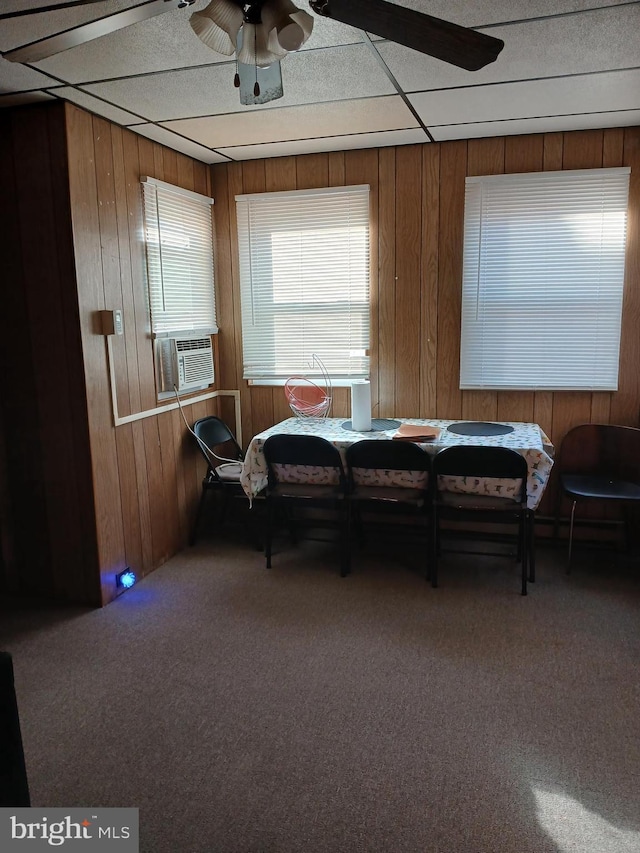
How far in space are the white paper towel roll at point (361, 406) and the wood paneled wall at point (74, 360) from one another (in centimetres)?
121

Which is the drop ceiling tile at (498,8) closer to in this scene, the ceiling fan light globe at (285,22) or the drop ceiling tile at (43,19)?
the ceiling fan light globe at (285,22)

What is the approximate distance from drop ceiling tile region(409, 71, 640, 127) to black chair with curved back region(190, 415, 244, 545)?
228cm

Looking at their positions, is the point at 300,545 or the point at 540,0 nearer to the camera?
the point at 540,0

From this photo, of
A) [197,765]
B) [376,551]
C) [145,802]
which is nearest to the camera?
[145,802]

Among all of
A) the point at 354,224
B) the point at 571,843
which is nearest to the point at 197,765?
the point at 571,843

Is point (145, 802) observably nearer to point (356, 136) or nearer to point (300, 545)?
point (300, 545)

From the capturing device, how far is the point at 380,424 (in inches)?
157

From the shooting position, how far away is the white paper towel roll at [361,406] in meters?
3.81

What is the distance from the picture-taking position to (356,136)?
3719 millimetres

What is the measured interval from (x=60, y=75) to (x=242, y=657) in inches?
102

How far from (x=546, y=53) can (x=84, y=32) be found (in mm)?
1746

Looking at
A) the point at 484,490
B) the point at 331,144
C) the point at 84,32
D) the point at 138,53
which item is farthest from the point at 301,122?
the point at 484,490

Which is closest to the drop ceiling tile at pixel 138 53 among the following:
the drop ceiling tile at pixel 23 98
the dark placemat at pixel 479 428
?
the drop ceiling tile at pixel 23 98

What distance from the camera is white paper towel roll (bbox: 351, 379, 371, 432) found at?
150 inches
